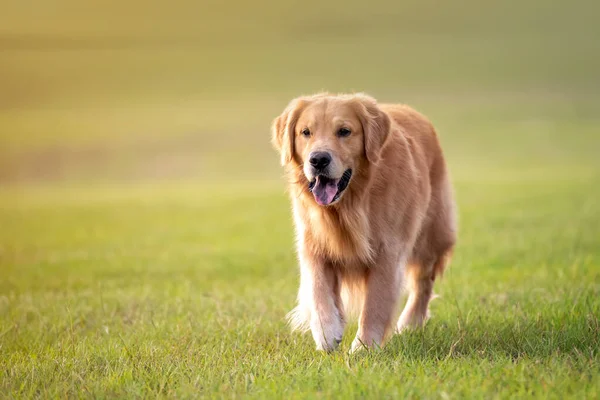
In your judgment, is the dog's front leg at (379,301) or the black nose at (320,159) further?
the dog's front leg at (379,301)

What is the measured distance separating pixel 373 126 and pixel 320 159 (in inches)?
23.2

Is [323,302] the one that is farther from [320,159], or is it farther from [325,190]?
[320,159]

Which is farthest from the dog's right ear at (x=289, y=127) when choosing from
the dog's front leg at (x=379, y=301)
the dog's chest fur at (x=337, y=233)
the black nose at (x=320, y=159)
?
the dog's front leg at (x=379, y=301)

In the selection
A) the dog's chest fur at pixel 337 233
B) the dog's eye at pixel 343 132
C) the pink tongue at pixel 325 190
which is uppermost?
the dog's eye at pixel 343 132

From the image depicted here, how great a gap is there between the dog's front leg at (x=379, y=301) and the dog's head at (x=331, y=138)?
63cm

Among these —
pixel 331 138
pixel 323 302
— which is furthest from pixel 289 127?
pixel 323 302

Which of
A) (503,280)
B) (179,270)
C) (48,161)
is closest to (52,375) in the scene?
(503,280)

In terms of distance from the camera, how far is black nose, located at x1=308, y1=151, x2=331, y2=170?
539cm

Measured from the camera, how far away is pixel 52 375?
4836 millimetres

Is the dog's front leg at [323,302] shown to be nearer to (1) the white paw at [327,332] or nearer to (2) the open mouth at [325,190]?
(1) the white paw at [327,332]

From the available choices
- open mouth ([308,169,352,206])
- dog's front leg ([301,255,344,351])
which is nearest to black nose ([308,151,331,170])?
open mouth ([308,169,352,206])

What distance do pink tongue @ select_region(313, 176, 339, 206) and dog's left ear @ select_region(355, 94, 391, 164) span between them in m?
0.35

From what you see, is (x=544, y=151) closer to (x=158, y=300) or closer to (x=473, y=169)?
(x=473, y=169)

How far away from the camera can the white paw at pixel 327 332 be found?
558cm
